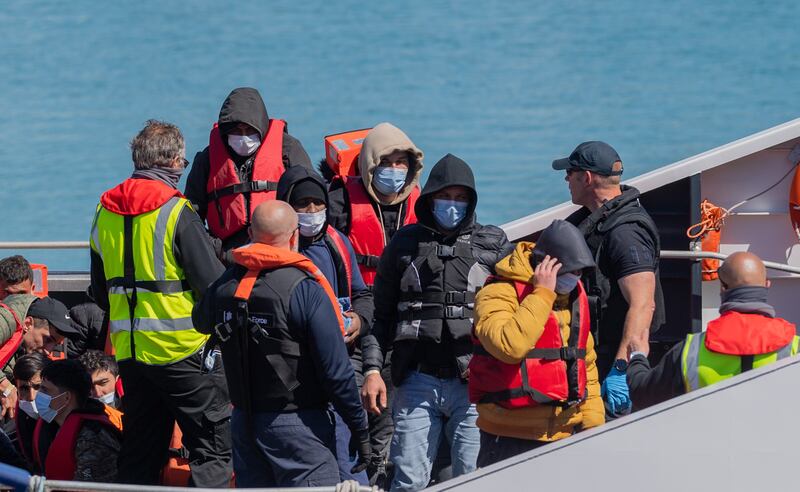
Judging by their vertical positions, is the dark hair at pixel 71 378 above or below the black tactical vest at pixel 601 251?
below

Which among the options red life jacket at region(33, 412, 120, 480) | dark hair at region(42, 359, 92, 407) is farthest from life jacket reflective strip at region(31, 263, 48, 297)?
red life jacket at region(33, 412, 120, 480)

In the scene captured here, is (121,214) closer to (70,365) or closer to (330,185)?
(70,365)

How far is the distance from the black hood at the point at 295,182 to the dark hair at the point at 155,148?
0.41 meters

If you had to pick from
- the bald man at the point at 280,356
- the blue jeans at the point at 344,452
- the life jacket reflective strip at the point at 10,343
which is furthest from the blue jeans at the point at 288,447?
the life jacket reflective strip at the point at 10,343

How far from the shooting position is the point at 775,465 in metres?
3.73

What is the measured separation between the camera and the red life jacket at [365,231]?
4.90 meters

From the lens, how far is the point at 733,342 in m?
3.57

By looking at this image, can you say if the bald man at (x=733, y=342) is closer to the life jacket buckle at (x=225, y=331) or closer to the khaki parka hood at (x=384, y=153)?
the life jacket buckle at (x=225, y=331)

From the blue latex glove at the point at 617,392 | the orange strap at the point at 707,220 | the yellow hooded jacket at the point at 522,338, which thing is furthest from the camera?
the orange strap at the point at 707,220

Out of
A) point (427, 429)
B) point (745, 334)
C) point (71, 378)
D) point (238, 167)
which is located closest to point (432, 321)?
point (427, 429)

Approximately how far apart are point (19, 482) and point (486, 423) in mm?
1477

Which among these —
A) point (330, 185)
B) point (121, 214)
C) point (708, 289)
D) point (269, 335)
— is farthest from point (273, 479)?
point (708, 289)

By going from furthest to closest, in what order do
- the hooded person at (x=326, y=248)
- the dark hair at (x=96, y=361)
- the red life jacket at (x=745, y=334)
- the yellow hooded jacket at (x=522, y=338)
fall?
the dark hair at (x=96, y=361)
the hooded person at (x=326, y=248)
the yellow hooded jacket at (x=522, y=338)
the red life jacket at (x=745, y=334)

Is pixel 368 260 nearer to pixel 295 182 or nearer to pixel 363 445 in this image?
pixel 295 182
